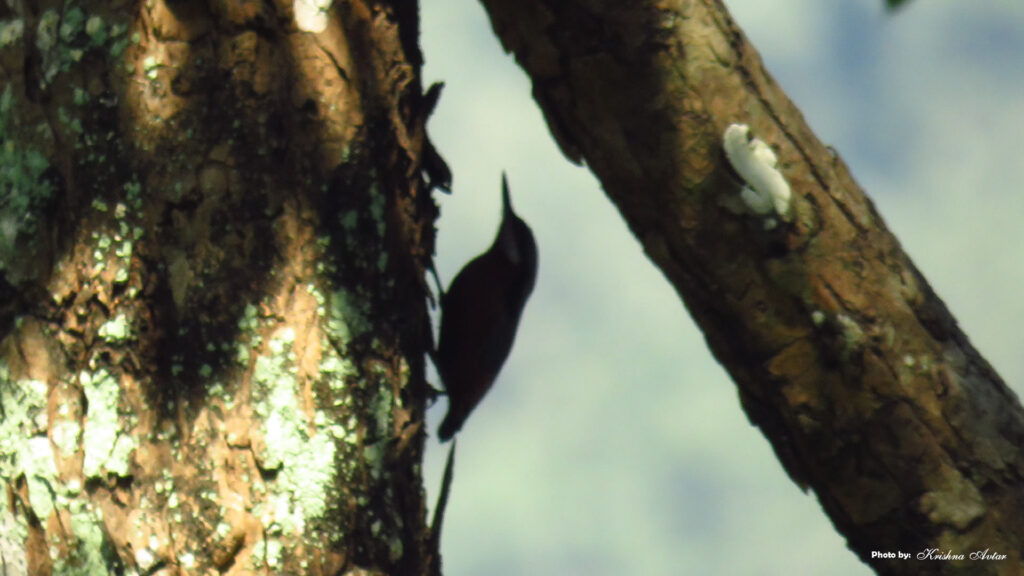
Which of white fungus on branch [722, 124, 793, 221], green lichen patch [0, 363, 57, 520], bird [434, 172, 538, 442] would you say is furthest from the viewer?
bird [434, 172, 538, 442]

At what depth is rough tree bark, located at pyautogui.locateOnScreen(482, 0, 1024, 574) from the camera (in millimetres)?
1474

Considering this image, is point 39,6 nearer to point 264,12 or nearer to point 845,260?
point 264,12

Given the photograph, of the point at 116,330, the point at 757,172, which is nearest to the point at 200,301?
the point at 116,330

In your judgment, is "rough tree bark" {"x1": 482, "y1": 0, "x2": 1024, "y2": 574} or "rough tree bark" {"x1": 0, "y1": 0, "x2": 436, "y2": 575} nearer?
"rough tree bark" {"x1": 0, "y1": 0, "x2": 436, "y2": 575}

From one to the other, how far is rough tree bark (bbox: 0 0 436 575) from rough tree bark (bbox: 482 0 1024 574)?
0.31m

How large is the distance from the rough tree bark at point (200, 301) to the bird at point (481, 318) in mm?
459

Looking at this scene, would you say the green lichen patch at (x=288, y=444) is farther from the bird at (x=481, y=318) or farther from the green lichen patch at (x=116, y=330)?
the bird at (x=481, y=318)

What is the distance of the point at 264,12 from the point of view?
4.71 ft

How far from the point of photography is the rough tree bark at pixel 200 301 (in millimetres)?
1276

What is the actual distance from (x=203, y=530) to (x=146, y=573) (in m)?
0.07

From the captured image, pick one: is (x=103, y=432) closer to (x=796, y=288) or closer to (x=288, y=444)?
(x=288, y=444)

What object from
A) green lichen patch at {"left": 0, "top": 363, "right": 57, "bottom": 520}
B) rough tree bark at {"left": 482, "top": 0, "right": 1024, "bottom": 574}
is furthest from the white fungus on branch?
green lichen patch at {"left": 0, "top": 363, "right": 57, "bottom": 520}

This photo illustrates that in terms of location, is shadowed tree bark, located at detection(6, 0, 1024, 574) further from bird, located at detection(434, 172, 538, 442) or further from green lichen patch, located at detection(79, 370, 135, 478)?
bird, located at detection(434, 172, 538, 442)

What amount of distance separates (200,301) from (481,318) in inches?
28.4
